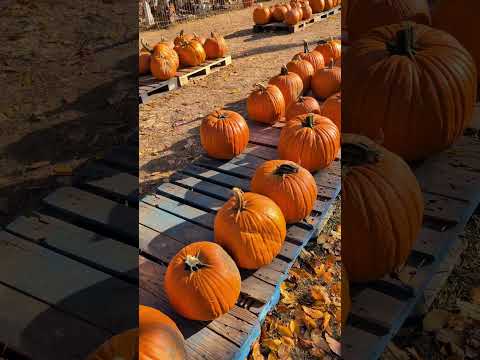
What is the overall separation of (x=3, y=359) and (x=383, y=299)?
0.99 meters

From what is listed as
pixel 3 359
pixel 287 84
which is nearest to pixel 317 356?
pixel 3 359

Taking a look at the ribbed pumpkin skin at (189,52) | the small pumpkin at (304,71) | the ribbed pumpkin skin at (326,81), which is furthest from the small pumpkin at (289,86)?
the ribbed pumpkin skin at (189,52)

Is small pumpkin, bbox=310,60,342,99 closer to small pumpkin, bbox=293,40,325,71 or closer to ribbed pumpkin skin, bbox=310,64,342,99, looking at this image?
ribbed pumpkin skin, bbox=310,64,342,99

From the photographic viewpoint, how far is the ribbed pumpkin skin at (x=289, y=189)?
2.19 meters

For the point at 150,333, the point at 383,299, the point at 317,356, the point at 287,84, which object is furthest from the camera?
the point at 287,84

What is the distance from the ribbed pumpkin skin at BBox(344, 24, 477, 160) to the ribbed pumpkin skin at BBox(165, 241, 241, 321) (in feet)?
2.60

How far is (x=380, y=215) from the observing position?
45.5 inches

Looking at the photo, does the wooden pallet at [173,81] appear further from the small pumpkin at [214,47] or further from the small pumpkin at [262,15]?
the small pumpkin at [262,15]

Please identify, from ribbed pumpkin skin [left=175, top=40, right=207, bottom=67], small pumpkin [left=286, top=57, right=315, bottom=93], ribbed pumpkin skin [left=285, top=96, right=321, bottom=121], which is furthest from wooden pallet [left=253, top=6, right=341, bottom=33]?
ribbed pumpkin skin [left=285, top=96, right=321, bottom=121]

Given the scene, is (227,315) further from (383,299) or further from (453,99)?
(453,99)

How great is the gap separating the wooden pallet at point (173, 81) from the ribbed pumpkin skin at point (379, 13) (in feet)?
12.5

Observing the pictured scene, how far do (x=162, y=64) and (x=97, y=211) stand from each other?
4.86m

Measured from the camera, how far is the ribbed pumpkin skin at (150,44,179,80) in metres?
5.11

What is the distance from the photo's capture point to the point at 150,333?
1.32 metres
